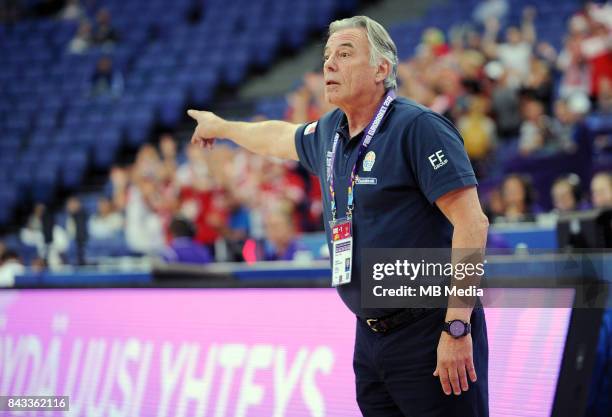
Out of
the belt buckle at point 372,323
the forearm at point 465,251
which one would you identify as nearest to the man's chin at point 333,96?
the forearm at point 465,251

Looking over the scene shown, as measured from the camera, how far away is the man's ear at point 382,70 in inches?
119

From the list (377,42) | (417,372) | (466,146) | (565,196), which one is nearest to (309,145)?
(377,42)

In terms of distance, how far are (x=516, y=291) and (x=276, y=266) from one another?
117 inches

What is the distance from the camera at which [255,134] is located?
3.65 metres

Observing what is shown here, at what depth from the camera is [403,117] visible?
290 cm

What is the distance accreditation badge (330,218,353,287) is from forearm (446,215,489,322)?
377 mm

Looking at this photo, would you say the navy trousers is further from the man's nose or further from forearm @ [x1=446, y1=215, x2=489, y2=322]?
the man's nose

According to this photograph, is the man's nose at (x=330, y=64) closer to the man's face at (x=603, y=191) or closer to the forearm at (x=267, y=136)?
the forearm at (x=267, y=136)

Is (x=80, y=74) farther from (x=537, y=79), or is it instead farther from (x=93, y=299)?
(x=93, y=299)

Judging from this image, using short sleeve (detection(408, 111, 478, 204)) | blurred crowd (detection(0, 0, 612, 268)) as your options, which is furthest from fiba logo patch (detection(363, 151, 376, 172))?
blurred crowd (detection(0, 0, 612, 268))

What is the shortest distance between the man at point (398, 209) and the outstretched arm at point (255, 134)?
0.42 meters

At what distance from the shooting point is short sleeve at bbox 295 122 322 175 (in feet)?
11.0

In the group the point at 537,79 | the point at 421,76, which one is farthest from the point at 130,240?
the point at 537,79
